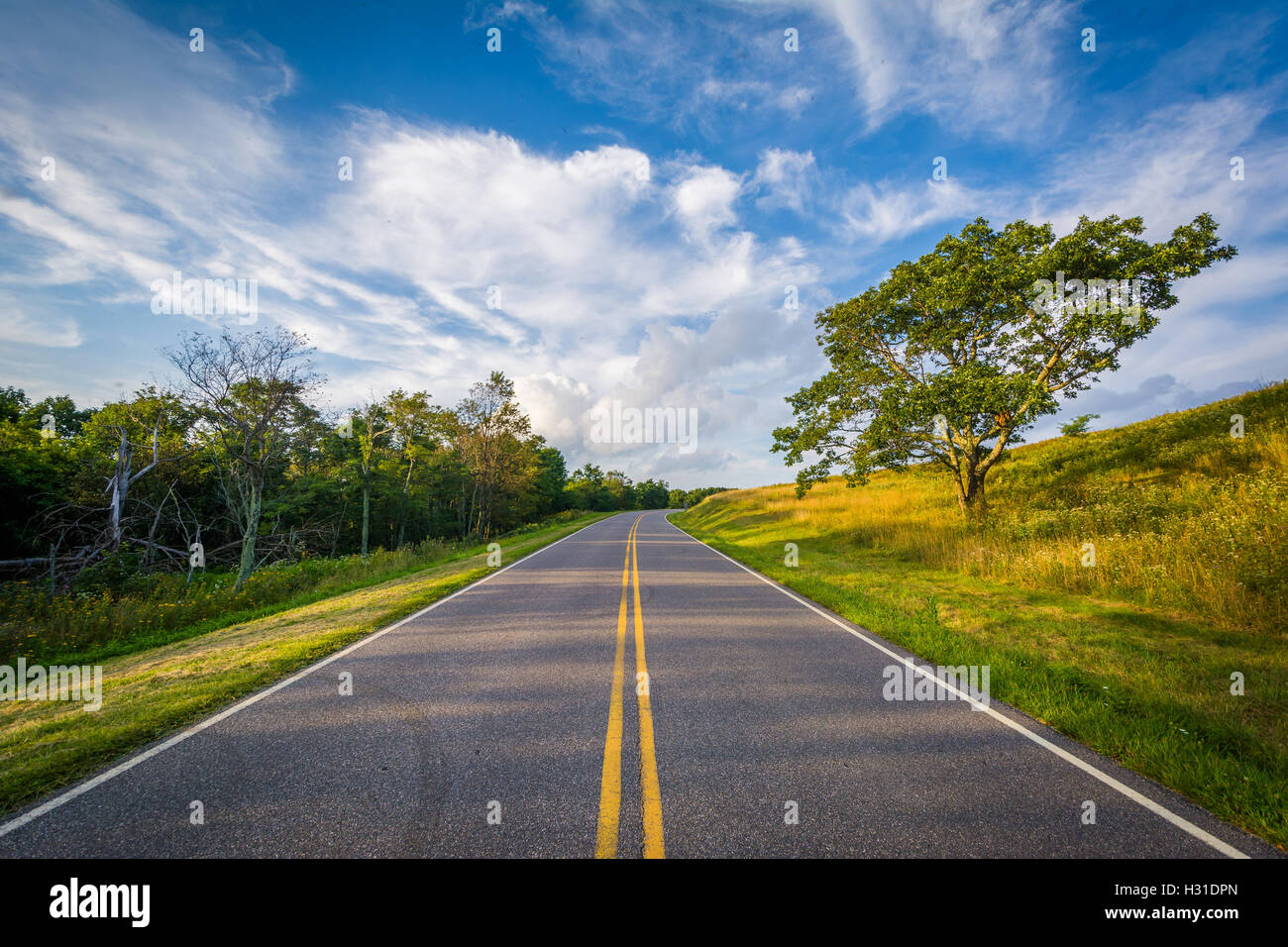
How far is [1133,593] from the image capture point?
8.34 metres

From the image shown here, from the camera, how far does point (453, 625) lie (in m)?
7.75

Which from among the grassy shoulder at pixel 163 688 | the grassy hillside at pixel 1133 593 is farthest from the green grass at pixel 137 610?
the grassy hillside at pixel 1133 593

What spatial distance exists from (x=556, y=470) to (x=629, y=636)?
68950 millimetres

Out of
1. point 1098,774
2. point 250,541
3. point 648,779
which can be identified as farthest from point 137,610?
Result: point 1098,774

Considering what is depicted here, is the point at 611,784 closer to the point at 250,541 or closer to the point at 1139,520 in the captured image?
the point at 1139,520

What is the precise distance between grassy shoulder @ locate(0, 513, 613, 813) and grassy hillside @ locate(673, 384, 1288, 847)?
8179mm

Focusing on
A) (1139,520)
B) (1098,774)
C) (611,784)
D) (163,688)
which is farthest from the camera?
(1139,520)

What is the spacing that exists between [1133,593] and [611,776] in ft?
33.2

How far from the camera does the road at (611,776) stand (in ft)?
9.14

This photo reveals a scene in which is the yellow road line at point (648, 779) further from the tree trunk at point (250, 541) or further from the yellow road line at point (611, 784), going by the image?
the tree trunk at point (250, 541)
